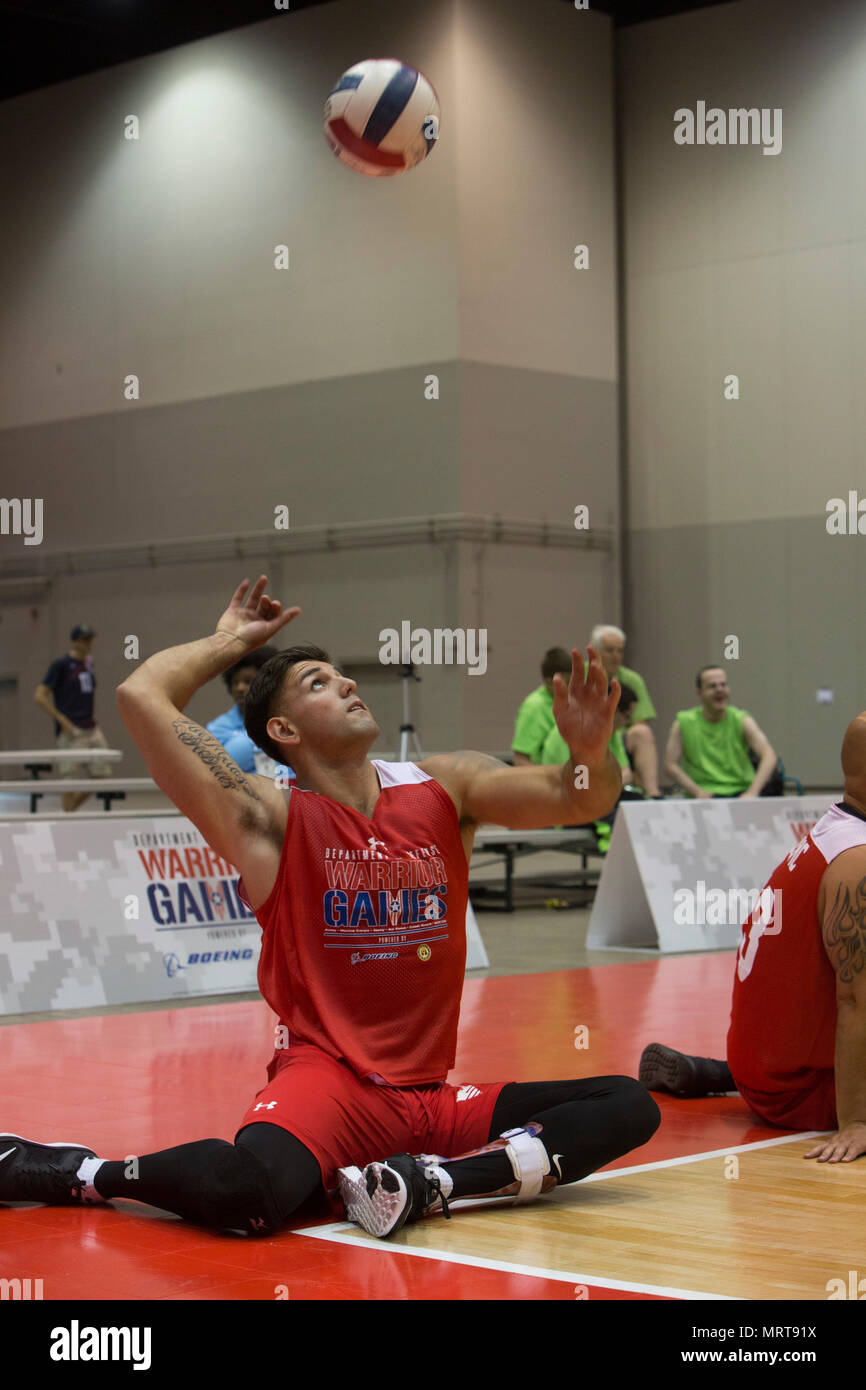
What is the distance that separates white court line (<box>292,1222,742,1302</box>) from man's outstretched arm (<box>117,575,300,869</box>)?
932 millimetres

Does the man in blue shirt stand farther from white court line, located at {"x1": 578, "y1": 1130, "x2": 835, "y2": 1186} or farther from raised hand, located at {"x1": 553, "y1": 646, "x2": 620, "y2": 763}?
raised hand, located at {"x1": 553, "y1": 646, "x2": 620, "y2": 763}

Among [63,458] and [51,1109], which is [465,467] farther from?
[51,1109]

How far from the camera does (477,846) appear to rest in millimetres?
12750

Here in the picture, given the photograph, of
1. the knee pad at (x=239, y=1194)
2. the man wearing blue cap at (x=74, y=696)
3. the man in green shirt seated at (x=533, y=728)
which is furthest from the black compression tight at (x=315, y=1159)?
the man wearing blue cap at (x=74, y=696)

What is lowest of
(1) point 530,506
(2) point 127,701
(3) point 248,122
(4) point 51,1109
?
(4) point 51,1109

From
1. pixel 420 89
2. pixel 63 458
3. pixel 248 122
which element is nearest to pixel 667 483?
pixel 248 122

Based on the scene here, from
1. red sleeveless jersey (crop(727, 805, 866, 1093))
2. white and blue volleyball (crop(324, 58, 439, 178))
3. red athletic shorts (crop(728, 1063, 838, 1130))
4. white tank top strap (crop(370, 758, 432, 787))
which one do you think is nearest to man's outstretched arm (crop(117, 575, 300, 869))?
white tank top strap (crop(370, 758, 432, 787))

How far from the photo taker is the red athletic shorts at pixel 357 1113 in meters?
3.84

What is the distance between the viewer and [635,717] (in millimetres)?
13406

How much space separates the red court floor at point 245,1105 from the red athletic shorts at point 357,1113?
10 centimetres

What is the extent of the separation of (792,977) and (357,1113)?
5.08ft

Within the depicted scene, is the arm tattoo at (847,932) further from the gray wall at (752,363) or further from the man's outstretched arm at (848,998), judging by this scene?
the gray wall at (752,363)

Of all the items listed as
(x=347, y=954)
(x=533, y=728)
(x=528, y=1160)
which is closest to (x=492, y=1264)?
(x=528, y=1160)
